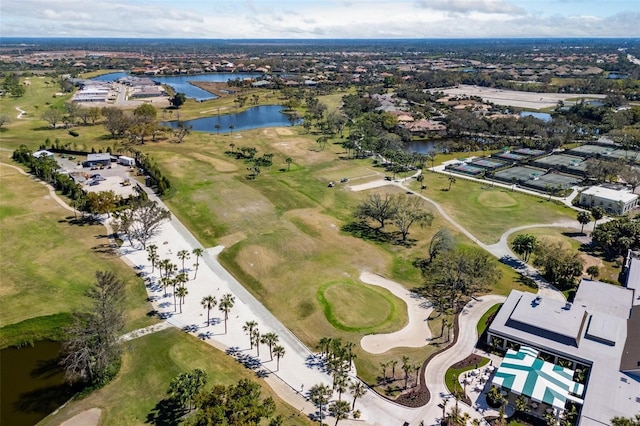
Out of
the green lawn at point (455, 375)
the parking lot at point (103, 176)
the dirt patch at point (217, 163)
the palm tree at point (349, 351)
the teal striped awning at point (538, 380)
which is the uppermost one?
the dirt patch at point (217, 163)

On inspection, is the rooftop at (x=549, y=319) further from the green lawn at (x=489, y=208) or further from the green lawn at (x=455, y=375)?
the green lawn at (x=489, y=208)

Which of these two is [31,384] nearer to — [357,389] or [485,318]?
[357,389]

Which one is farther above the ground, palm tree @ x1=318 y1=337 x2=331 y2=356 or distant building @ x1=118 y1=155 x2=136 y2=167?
distant building @ x1=118 y1=155 x2=136 y2=167

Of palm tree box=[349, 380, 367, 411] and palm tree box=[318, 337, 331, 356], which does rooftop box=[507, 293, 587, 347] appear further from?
palm tree box=[318, 337, 331, 356]

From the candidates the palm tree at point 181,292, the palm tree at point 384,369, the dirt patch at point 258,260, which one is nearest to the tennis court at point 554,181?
the dirt patch at point 258,260

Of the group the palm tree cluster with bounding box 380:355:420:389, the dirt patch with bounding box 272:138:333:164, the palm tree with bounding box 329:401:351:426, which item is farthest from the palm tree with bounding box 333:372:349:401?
the dirt patch with bounding box 272:138:333:164

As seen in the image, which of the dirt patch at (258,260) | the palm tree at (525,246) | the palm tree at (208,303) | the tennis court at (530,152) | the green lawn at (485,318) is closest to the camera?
the palm tree at (208,303)

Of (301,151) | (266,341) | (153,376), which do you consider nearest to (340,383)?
(266,341)

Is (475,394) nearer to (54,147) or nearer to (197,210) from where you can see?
(197,210)

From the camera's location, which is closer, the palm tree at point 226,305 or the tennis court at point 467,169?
the palm tree at point 226,305
